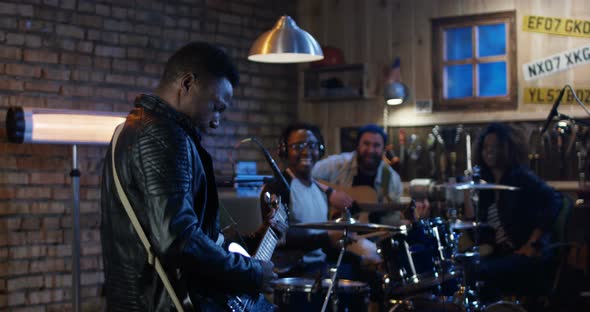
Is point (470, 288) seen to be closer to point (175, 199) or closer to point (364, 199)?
point (364, 199)

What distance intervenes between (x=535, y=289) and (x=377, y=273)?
1.76m

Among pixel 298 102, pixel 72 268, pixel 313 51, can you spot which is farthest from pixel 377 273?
pixel 298 102

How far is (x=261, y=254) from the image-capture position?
9.55 ft

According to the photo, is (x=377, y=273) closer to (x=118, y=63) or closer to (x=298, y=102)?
(x=118, y=63)

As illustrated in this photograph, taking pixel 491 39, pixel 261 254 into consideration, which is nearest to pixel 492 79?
pixel 491 39

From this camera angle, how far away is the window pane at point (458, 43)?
23.4ft

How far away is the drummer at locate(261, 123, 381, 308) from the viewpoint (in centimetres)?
500

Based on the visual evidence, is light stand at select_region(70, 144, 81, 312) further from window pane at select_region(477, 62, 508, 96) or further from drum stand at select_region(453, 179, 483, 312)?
window pane at select_region(477, 62, 508, 96)

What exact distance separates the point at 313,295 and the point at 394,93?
10.7 ft

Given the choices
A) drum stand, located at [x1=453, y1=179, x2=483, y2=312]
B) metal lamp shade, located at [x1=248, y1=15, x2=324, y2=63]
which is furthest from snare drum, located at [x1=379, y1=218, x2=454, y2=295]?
metal lamp shade, located at [x1=248, y1=15, x2=324, y2=63]

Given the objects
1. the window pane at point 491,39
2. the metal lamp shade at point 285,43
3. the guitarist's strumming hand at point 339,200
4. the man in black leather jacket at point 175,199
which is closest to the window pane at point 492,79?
the window pane at point 491,39

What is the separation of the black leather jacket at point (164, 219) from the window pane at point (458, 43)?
17.0ft

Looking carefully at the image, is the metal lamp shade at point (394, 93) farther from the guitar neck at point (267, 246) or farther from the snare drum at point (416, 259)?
the guitar neck at point (267, 246)

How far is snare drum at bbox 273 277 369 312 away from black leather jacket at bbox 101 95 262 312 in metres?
1.96
